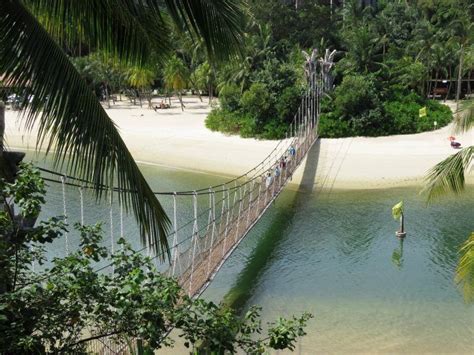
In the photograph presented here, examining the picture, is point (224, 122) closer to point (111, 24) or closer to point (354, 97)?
point (354, 97)

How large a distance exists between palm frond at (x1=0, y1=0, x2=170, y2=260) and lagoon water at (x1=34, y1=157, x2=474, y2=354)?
3.68 metres

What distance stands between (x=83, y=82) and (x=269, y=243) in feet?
33.2

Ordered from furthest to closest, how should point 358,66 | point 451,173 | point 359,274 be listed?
point 358,66 < point 359,274 < point 451,173

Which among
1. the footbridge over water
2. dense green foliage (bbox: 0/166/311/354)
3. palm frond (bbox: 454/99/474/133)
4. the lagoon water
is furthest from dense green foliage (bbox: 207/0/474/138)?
dense green foliage (bbox: 0/166/311/354)

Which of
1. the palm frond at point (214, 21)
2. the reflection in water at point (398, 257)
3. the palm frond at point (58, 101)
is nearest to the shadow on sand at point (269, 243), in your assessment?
the reflection in water at point (398, 257)

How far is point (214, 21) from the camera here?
110 inches

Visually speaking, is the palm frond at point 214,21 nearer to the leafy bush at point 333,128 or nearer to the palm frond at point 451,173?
the palm frond at point 451,173

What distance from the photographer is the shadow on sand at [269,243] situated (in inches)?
386

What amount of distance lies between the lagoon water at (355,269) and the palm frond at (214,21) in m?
3.63

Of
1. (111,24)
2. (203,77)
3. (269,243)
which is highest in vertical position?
(203,77)

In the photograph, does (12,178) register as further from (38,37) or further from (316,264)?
(316,264)

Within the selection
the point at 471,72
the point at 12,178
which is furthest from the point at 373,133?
the point at 12,178

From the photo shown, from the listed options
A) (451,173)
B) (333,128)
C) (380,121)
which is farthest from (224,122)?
(451,173)

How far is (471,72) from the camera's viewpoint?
2858 cm
